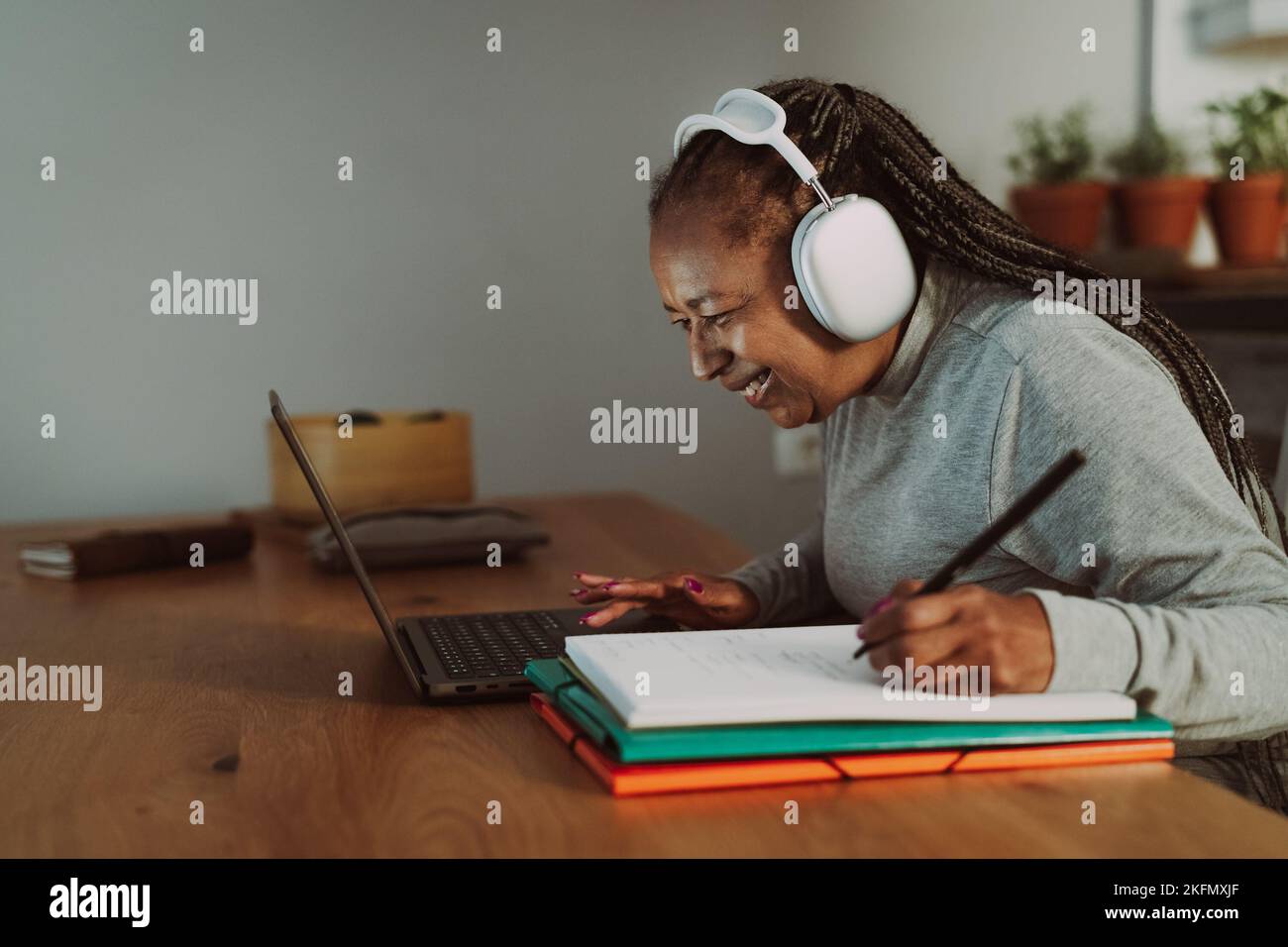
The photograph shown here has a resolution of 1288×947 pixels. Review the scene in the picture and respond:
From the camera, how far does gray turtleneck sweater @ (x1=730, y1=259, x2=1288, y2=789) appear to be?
2.67 feet

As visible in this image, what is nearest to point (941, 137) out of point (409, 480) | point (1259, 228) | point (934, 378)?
point (1259, 228)

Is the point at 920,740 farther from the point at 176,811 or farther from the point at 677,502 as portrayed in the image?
the point at 677,502

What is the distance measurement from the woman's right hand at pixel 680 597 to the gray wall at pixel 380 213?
1099mm

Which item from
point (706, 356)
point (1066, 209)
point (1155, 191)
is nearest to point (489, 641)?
point (706, 356)

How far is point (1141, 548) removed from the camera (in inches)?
35.6

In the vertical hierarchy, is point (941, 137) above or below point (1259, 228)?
above

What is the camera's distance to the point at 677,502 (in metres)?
2.37

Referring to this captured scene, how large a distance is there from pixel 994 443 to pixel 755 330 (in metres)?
0.22

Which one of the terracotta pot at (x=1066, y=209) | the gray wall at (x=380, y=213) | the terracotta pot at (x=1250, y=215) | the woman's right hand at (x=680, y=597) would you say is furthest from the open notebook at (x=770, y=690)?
the terracotta pot at (x=1250, y=215)

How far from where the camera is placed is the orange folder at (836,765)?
0.70 metres

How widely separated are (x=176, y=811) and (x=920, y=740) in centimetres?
42

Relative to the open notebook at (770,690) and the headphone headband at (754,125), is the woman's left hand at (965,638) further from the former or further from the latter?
the headphone headband at (754,125)

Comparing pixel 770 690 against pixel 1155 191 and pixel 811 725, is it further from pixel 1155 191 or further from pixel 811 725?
pixel 1155 191

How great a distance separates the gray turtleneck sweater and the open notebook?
4cm
